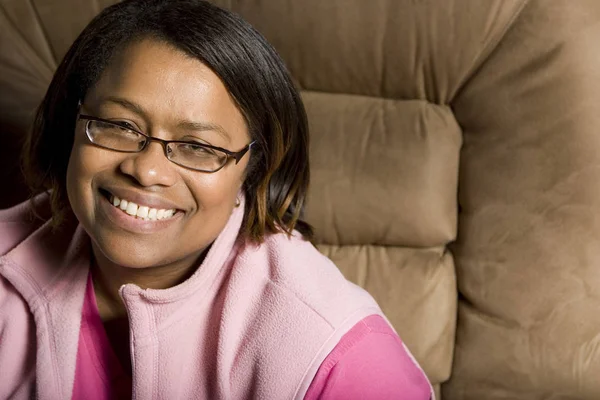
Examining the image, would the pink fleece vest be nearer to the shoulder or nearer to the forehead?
the shoulder

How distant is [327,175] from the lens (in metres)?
1.44

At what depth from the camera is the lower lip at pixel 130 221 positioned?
104cm

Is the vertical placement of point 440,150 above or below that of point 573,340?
above

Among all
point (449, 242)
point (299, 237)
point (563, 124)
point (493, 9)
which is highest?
point (493, 9)

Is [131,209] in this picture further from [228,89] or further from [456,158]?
[456,158]

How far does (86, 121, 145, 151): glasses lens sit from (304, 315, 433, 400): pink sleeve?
1.38 ft

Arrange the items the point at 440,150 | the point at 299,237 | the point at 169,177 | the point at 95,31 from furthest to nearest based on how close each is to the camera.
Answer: the point at 440,150, the point at 299,237, the point at 95,31, the point at 169,177

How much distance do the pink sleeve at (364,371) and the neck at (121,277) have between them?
297mm

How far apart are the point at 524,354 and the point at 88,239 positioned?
2.70ft

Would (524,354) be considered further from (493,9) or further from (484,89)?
(493,9)

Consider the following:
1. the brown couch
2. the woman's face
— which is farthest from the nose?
the brown couch

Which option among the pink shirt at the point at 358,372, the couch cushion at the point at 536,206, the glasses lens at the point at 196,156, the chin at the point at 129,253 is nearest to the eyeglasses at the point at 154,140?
the glasses lens at the point at 196,156

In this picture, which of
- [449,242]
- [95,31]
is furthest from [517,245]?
[95,31]

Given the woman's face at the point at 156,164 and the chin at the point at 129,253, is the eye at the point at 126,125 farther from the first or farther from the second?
the chin at the point at 129,253
